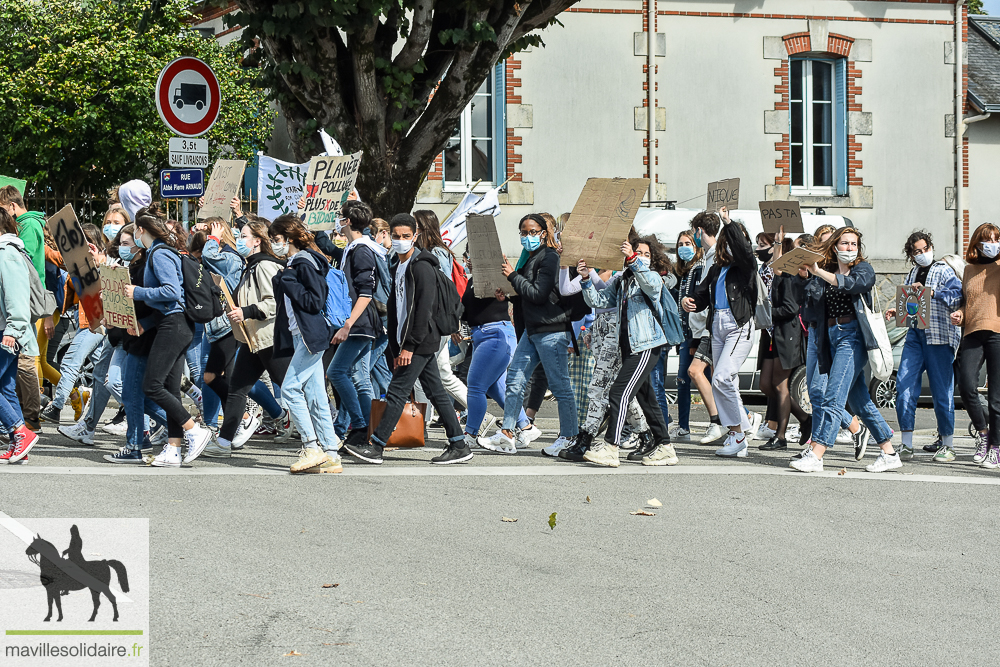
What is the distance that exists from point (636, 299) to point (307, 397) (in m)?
2.45

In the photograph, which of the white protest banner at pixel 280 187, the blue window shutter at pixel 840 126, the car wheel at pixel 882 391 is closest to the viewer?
the white protest banner at pixel 280 187

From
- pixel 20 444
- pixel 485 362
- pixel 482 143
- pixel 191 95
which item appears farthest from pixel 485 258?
pixel 482 143

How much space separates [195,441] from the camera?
344 inches

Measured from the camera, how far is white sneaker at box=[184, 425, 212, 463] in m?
8.73

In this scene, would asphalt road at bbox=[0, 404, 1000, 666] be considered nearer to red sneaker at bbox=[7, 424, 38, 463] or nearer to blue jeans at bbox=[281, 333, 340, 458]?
red sneaker at bbox=[7, 424, 38, 463]

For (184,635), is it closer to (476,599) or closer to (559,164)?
(476,599)

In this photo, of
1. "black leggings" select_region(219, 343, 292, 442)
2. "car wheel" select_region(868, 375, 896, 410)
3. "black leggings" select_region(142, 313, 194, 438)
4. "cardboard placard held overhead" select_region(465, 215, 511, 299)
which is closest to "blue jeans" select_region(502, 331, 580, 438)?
"cardboard placard held overhead" select_region(465, 215, 511, 299)

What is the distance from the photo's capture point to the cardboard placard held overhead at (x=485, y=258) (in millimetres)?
9766

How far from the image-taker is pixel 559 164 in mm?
21344

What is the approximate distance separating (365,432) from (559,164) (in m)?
12.7

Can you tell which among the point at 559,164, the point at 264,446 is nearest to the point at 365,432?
the point at 264,446

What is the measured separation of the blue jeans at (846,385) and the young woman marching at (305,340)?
136 inches

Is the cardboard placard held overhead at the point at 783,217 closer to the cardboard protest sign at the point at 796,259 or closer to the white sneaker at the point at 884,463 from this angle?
the cardboard protest sign at the point at 796,259

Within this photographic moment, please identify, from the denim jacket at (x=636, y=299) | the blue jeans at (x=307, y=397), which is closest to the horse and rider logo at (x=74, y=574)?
the blue jeans at (x=307, y=397)
